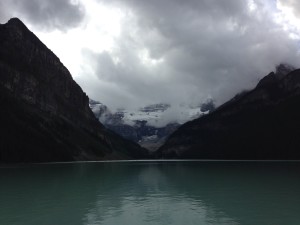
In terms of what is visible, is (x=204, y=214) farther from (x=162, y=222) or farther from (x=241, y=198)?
(x=241, y=198)

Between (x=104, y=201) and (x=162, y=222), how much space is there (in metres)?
22.2

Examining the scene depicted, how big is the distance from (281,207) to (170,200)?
63.2ft

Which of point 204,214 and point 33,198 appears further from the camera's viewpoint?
point 33,198

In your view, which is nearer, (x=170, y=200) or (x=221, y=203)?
(x=221, y=203)

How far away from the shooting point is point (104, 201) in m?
65.8

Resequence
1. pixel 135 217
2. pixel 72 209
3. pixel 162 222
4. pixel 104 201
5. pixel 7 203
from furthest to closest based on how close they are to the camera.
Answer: pixel 104 201
pixel 7 203
pixel 72 209
pixel 135 217
pixel 162 222

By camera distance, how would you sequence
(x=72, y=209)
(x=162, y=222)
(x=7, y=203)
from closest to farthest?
(x=162, y=222) < (x=72, y=209) < (x=7, y=203)

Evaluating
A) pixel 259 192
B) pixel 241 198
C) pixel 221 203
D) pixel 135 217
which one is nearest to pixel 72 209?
pixel 135 217

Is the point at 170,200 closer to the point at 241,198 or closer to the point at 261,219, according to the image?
the point at 241,198

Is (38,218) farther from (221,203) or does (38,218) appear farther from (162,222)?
(221,203)

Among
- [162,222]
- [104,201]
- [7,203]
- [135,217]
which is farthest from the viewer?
[104,201]

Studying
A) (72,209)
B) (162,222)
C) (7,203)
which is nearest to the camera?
(162,222)

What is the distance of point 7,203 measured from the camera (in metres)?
61.8

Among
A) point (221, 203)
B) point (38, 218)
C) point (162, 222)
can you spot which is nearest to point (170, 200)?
point (221, 203)
